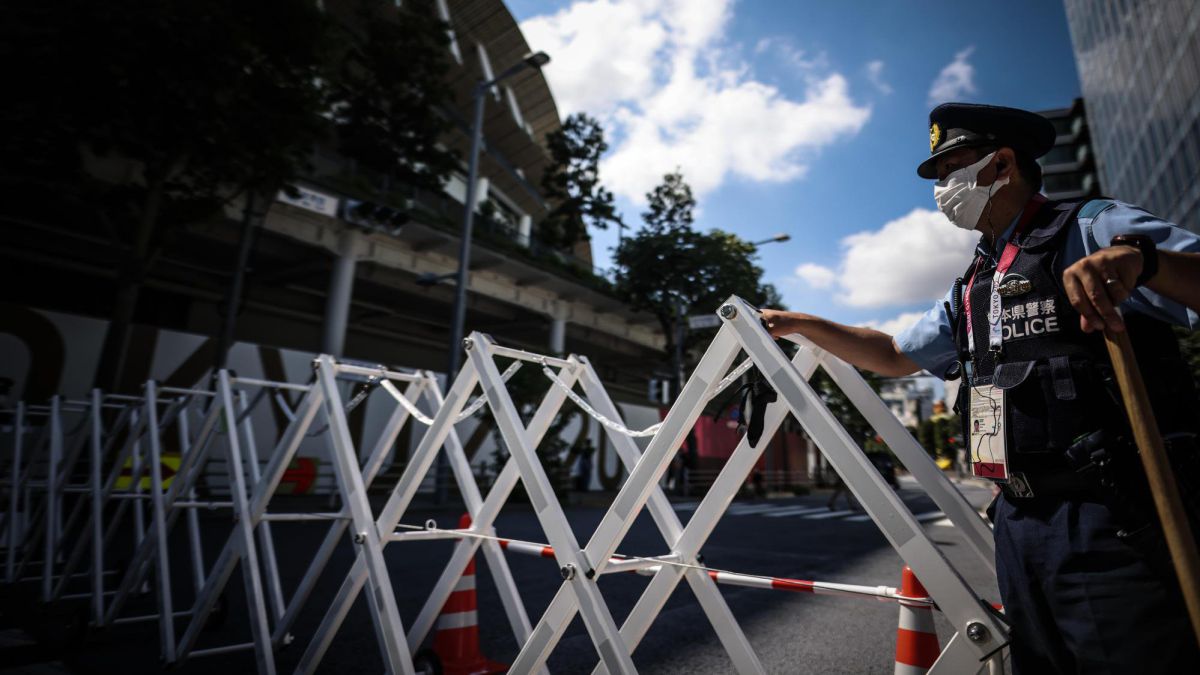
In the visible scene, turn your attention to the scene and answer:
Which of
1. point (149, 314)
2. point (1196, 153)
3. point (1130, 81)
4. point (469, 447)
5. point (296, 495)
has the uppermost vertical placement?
point (1130, 81)

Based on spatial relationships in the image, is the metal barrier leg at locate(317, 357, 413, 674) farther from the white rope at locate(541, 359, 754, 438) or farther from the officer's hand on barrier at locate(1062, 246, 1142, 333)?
the officer's hand on barrier at locate(1062, 246, 1142, 333)

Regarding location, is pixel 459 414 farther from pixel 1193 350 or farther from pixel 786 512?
pixel 786 512

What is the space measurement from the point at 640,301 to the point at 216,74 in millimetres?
16521

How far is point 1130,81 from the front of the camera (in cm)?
2817

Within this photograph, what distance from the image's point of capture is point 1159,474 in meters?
1.08

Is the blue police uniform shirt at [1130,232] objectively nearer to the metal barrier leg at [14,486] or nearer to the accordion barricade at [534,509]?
Answer: the accordion barricade at [534,509]

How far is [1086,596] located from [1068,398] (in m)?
0.39

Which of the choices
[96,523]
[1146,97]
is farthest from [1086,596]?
[1146,97]

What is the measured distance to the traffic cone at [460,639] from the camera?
3273 mm

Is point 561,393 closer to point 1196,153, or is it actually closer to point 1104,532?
point 1104,532

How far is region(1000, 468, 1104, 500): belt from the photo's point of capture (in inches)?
48.3

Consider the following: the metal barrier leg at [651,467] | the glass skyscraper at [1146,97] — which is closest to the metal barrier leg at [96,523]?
the metal barrier leg at [651,467]

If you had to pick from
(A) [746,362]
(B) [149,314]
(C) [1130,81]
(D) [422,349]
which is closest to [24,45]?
(A) [746,362]

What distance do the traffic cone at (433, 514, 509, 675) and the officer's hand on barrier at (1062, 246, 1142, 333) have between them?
2926mm
